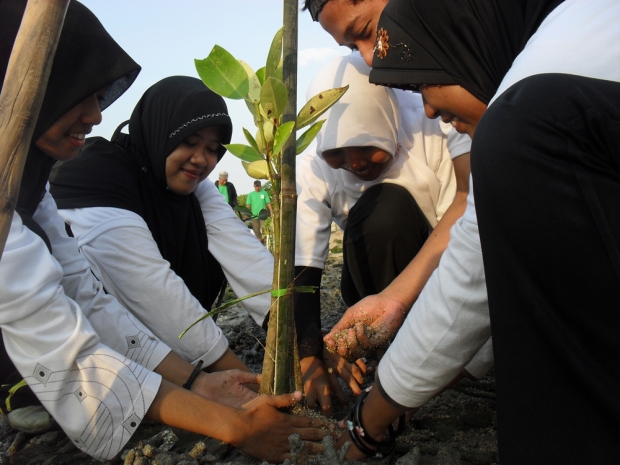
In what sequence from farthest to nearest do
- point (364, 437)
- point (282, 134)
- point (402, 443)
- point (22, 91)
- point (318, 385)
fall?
point (318, 385) < point (402, 443) < point (364, 437) < point (282, 134) < point (22, 91)

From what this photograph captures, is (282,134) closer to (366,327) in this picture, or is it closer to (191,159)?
(366,327)

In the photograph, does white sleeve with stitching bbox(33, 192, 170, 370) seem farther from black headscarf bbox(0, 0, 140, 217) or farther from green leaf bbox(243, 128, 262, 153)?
green leaf bbox(243, 128, 262, 153)

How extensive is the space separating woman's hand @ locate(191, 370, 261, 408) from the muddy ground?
141 millimetres

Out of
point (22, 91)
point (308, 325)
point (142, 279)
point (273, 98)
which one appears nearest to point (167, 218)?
point (142, 279)

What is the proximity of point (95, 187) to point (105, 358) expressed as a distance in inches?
37.7

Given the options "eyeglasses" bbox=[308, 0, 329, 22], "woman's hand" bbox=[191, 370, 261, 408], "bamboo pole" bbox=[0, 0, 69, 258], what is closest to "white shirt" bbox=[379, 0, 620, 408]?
"woman's hand" bbox=[191, 370, 261, 408]

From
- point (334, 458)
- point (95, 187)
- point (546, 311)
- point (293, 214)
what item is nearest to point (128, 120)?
point (95, 187)

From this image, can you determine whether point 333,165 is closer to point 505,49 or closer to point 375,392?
point 505,49

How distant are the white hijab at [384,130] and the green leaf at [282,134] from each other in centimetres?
77

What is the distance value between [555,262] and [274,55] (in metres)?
0.86

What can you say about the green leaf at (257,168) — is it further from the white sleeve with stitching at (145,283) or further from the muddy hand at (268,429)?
the white sleeve with stitching at (145,283)

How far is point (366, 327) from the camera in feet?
5.15

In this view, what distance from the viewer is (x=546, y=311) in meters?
0.97

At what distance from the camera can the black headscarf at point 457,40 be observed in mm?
1403
